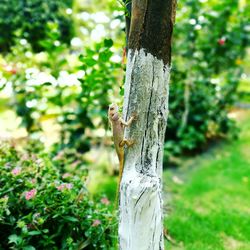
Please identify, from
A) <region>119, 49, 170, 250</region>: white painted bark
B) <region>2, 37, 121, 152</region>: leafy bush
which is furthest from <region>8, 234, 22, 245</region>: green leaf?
<region>2, 37, 121, 152</region>: leafy bush

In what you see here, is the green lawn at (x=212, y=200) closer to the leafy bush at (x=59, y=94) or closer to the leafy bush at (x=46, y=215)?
the leafy bush at (x=46, y=215)

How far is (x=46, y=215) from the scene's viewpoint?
2387 mm

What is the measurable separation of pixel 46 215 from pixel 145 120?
0.90 metres

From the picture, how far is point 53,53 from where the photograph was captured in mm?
4254

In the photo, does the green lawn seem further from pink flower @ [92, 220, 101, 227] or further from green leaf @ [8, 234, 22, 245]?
green leaf @ [8, 234, 22, 245]

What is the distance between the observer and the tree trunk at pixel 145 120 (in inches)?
74.9

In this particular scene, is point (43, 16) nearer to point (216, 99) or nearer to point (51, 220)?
point (216, 99)

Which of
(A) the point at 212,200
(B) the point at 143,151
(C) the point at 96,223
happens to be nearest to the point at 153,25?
(B) the point at 143,151

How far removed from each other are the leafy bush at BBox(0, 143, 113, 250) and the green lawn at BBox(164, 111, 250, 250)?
2.65 feet

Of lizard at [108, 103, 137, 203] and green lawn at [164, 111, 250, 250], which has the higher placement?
lizard at [108, 103, 137, 203]

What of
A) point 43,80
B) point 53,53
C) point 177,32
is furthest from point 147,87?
point 177,32

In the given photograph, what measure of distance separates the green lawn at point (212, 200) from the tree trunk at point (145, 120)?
1188mm

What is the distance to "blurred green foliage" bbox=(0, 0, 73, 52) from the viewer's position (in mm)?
5766

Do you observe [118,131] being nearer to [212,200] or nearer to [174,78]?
[212,200]
